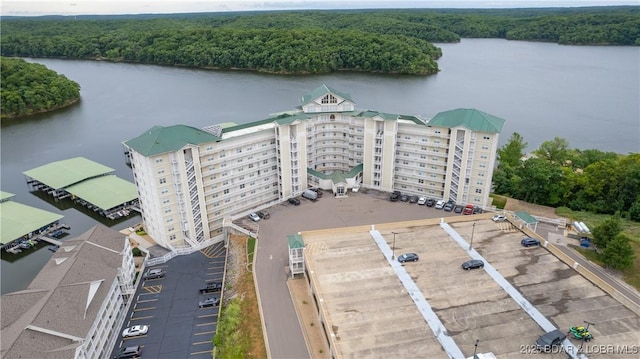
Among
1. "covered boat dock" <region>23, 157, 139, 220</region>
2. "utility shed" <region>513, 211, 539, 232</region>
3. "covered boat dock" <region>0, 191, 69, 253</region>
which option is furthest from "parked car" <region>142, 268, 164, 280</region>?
"utility shed" <region>513, 211, 539, 232</region>

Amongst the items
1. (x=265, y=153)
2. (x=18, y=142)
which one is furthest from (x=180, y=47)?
(x=265, y=153)

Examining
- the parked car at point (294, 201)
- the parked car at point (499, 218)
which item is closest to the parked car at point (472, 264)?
the parked car at point (499, 218)

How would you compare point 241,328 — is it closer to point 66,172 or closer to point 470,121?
point 470,121

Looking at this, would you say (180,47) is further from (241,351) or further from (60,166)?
(241,351)

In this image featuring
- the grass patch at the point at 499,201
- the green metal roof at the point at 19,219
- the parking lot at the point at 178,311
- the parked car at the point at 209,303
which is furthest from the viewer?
the grass patch at the point at 499,201

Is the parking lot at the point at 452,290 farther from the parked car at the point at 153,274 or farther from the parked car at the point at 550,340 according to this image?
the parked car at the point at 153,274

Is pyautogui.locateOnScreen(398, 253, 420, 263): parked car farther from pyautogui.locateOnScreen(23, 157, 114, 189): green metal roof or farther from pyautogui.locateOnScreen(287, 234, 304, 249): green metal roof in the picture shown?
pyautogui.locateOnScreen(23, 157, 114, 189): green metal roof
